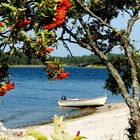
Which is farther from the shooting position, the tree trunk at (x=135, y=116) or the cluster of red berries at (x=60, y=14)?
the tree trunk at (x=135, y=116)

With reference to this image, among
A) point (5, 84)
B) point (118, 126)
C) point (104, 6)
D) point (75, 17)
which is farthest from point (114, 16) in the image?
point (118, 126)

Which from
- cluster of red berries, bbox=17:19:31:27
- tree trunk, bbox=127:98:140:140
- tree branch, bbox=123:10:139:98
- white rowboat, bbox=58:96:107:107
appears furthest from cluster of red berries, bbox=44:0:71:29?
white rowboat, bbox=58:96:107:107

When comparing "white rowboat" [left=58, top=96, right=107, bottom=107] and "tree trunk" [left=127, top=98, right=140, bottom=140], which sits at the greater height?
"tree trunk" [left=127, top=98, right=140, bottom=140]

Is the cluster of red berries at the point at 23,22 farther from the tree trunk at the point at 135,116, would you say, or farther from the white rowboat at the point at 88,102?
the white rowboat at the point at 88,102

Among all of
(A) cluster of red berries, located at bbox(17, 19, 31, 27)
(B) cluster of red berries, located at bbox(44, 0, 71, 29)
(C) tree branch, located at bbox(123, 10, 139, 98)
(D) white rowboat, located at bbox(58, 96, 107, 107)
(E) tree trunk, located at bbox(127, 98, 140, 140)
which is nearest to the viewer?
(B) cluster of red berries, located at bbox(44, 0, 71, 29)

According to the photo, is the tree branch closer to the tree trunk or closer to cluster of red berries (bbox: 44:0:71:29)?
the tree trunk

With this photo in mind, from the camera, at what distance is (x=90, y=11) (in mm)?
15398

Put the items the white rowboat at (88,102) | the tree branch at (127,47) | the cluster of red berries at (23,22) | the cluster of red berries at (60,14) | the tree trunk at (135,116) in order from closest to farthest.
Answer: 1. the cluster of red berries at (60,14)
2. the cluster of red berries at (23,22)
3. the tree trunk at (135,116)
4. the tree branch at (127,47)
5. the white rowboat at (88,102)

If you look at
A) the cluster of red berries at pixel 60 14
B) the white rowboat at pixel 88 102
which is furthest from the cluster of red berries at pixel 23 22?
the white rowboat at pixel 88 102

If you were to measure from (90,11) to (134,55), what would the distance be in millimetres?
2613

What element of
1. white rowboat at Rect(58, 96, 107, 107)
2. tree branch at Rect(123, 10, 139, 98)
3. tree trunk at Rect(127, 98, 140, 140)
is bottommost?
white rowboat at Rect(58, 96, 107, 107)

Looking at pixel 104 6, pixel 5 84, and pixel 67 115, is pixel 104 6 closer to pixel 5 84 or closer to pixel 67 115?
pixel 5 84

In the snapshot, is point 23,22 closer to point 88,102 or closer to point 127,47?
point 127,47

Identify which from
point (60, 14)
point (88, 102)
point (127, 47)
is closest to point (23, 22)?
point (60, 14)
